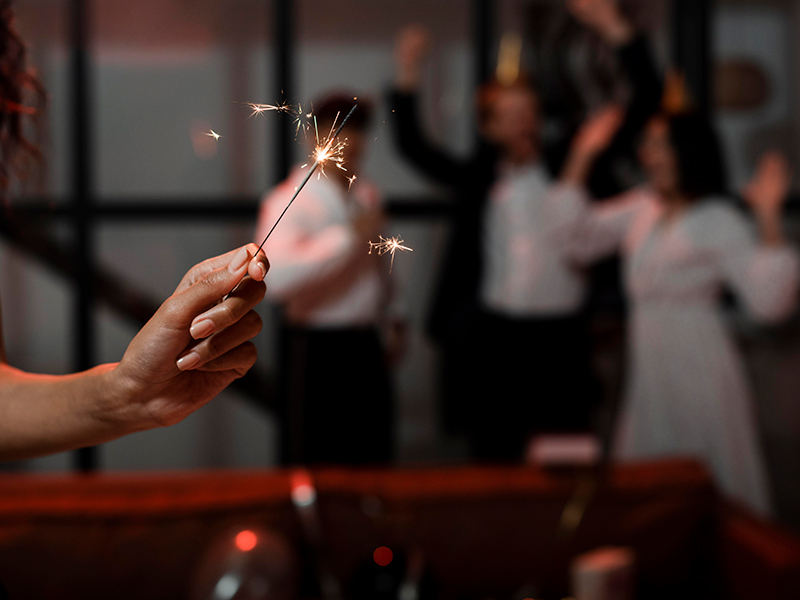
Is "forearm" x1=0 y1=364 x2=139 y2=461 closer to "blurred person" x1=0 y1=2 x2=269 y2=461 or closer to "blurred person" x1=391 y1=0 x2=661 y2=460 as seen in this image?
"blurred person" x1=0 y1=2 x2=269 y2=461

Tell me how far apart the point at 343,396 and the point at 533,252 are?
0.69 m

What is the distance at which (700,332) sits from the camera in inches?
64.9

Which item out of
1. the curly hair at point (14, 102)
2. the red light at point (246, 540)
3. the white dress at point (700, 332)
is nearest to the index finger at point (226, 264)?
the curly hair at point (14, 102)

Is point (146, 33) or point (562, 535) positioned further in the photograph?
point (146, 33)

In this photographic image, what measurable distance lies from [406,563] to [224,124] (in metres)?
1.73

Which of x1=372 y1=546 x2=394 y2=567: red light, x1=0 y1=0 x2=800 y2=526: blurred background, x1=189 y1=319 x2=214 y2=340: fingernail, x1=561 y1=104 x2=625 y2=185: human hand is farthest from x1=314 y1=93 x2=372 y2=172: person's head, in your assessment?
x1=0 y1=0 x2=800 y2=526: blurred background

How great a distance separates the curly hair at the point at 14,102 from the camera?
1.81 ft

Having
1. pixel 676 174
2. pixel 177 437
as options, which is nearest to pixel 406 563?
pixel 676 174

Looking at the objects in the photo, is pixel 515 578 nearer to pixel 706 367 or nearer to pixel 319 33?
pixel 706 367

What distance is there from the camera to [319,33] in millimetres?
2186

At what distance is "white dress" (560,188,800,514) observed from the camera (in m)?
1.59

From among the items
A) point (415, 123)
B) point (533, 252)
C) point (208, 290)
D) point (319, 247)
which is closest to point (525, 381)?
point (533, 252)

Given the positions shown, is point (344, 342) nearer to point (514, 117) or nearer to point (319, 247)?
point (319, 247)

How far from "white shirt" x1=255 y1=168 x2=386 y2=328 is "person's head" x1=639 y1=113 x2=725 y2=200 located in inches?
30.4
